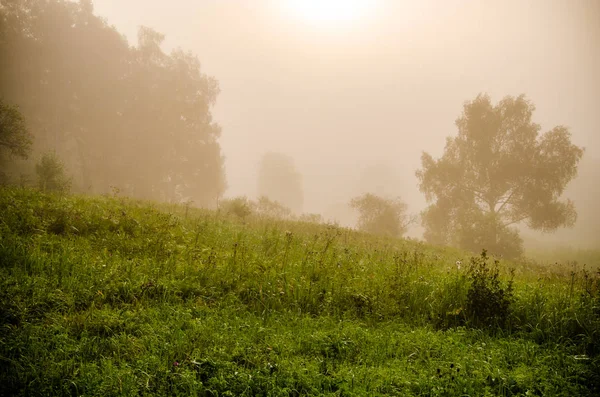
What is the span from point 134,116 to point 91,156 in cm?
631

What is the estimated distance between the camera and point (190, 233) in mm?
8414

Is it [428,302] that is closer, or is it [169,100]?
[428,302]

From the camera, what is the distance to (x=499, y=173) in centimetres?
2750

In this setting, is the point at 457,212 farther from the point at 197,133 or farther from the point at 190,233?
the point at 197,133

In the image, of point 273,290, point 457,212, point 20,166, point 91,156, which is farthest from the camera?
point 91,156

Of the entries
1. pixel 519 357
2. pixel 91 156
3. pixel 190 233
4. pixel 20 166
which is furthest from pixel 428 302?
pixel 91 156

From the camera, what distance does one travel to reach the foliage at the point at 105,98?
95.1 feet

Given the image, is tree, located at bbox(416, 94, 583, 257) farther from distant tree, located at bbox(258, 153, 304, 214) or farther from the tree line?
distant tree, located at bbox(258, 153, 304, 214)

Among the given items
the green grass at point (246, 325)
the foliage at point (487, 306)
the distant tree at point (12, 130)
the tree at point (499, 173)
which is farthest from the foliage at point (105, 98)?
the foliage at point (487, 306)

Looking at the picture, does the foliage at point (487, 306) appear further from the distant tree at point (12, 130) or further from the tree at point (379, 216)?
the tree at point (379, 216)

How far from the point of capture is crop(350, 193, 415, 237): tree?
2989cm

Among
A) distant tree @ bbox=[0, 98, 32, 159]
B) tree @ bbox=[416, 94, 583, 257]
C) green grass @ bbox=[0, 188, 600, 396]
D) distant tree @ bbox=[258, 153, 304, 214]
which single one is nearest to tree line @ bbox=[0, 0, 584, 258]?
tree @ bbox=[416, 94, 583, 257]

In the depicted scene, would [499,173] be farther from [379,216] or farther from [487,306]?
[487,306]

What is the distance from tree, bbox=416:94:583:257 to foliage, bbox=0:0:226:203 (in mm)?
28053
